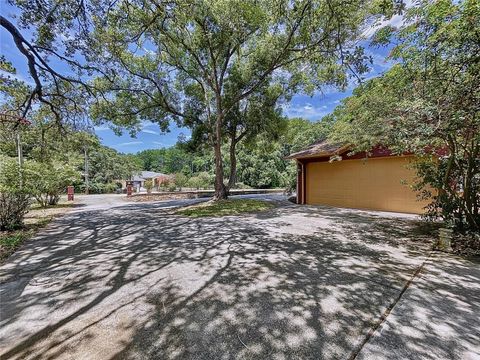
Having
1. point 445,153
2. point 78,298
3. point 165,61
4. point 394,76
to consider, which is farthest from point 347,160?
point 78,298

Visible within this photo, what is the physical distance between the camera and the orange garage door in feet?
29.4

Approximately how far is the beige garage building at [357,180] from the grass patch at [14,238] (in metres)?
9.86

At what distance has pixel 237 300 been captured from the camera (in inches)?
111

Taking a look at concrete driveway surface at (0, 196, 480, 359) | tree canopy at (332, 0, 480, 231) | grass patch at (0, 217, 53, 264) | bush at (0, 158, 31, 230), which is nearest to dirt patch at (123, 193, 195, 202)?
bush at (0, 158, 31, 230)

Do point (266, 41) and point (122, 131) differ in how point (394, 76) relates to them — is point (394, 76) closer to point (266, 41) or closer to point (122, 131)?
point (266, 41)

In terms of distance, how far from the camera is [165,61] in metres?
11.5

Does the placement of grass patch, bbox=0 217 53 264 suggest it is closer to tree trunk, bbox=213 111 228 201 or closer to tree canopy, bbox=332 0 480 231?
tree trunk, bbox=213 111 228 201

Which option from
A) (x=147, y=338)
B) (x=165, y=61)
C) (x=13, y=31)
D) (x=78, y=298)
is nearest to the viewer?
(x=147, y=338)

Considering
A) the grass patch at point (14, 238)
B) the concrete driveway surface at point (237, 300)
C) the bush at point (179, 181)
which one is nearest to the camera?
the concrete driveway surface at point (237, 300)

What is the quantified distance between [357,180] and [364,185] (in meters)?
0.36

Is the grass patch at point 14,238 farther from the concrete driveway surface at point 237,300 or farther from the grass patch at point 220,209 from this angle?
the grass patch at point 220,209

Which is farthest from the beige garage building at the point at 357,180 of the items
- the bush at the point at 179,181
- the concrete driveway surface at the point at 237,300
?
the bush at the point at 179,181

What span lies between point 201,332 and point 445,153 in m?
7.42

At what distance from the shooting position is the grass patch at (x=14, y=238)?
4.61 meters
